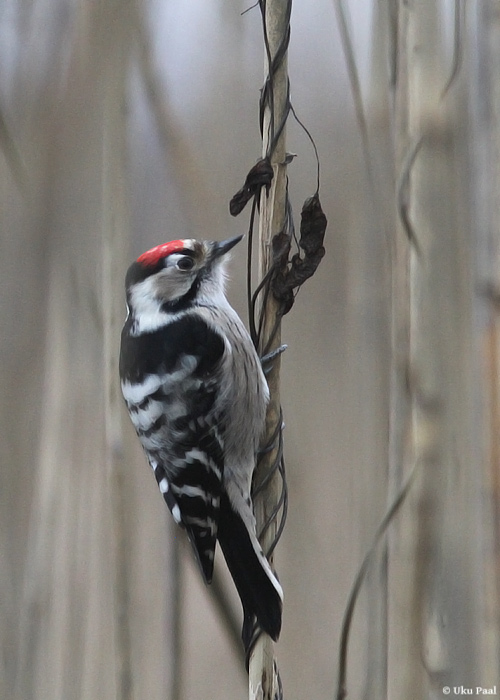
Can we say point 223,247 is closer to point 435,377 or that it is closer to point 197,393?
point 197,393

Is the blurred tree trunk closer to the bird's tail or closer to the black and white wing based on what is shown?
the bird's tail

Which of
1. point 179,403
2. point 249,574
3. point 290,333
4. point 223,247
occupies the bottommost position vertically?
point 249,574

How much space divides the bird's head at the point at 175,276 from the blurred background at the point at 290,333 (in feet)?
0.29

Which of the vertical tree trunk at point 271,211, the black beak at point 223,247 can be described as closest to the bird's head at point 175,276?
the black beak at point 223,247

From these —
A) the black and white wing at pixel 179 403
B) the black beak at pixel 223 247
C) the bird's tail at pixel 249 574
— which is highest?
the black beak at pixel 223 247

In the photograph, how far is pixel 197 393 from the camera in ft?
4.60

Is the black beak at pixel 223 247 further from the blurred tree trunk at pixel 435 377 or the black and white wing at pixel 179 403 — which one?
Answer: the blurred tree trunk at pixel 435 377

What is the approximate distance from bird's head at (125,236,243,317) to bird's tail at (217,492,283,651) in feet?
1.54

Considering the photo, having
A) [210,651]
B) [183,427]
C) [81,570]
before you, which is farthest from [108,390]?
[210,651]

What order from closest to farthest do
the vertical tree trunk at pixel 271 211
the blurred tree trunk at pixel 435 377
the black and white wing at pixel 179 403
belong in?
the vertical tree trunk at pixel 271 211 < the blurred tree trunk at pixel 435 377 < the black and white wing at pixel 179 403

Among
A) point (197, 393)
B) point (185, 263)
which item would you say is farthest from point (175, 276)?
point (197, 393)

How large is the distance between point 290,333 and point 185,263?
42cm

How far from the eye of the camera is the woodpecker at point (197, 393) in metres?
1.27

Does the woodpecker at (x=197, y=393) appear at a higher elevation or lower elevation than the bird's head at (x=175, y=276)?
lower
